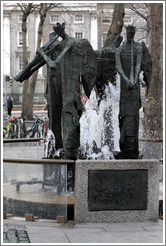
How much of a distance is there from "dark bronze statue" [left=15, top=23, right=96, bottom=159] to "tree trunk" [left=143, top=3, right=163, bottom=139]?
34.7 feet

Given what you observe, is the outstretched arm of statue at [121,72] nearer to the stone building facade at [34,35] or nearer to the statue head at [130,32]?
the statue head at [130,32]

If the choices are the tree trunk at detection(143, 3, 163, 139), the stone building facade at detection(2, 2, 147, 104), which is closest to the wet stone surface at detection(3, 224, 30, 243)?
the tree trunk at detection(143, 3, 163, 139)

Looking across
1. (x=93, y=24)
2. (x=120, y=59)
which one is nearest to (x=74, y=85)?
(x=120, y=59)

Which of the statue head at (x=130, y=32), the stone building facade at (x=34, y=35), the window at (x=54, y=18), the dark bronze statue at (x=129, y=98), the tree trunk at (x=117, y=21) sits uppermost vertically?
the window at (x=54, y=18)

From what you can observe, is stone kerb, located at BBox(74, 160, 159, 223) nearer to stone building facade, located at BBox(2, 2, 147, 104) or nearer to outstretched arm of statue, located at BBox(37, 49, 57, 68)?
outstretched arm of statue, located at BBox(37, 49, 57, 68)

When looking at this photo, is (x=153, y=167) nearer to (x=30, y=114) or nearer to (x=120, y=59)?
(x=120, y=59)

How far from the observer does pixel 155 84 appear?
2017 centimetres

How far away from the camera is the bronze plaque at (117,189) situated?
25.2 feet

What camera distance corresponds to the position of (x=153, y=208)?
25.9 ft

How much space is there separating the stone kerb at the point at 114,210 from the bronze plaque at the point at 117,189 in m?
0.05

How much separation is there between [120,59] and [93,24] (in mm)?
51258

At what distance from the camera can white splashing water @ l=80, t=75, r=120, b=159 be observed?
1018 centimetres

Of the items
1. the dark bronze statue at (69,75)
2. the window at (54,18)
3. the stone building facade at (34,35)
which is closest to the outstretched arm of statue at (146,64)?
the dark bronze statue at (69,75)

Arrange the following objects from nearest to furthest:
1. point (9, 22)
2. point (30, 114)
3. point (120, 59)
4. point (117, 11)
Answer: point (120, 59)
point (117, 11)
point (30, 114)
point (9, 22)
